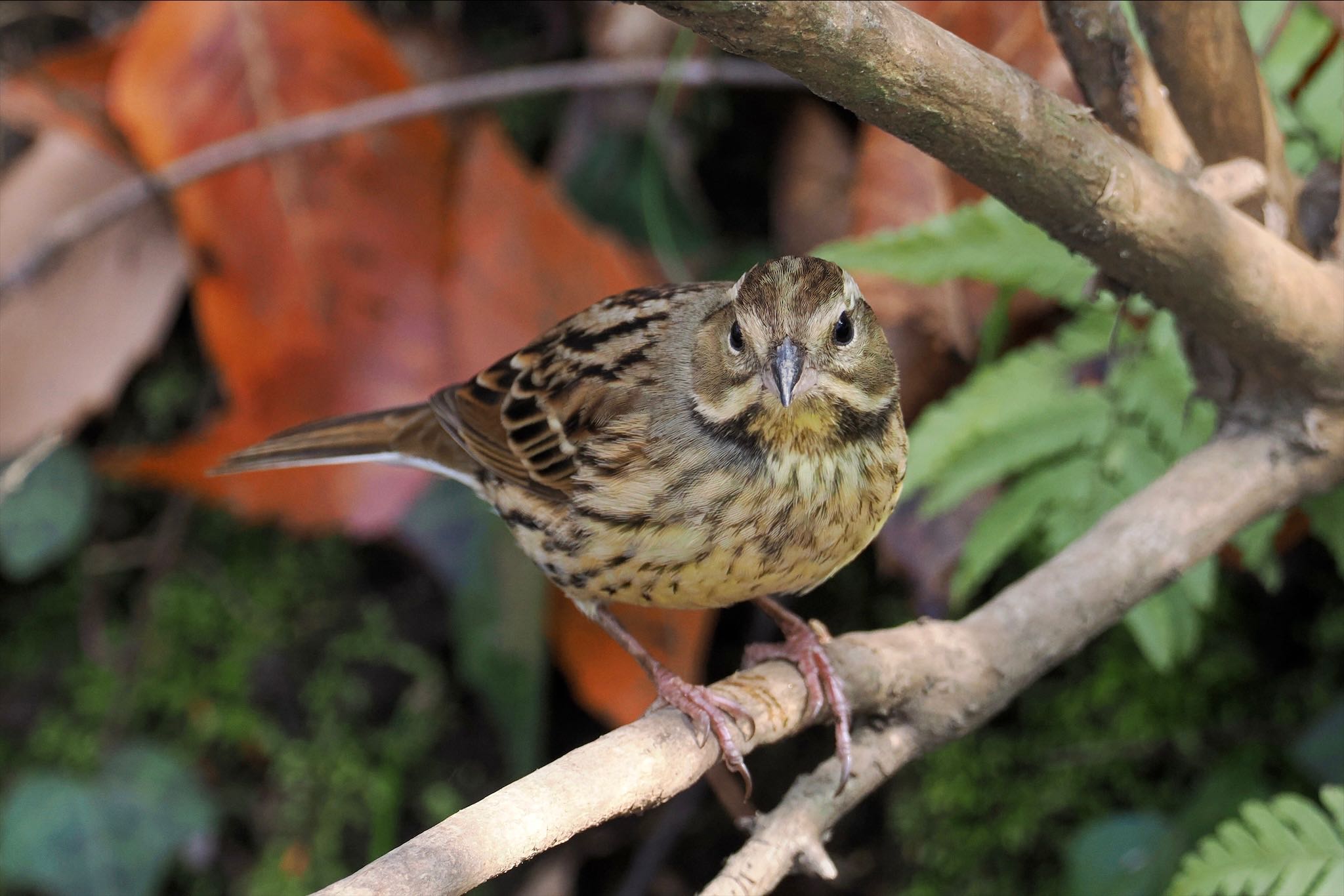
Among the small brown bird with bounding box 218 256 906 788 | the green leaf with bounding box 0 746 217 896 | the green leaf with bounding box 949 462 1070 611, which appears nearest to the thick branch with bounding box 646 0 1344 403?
the small brown bird with bounding box 218 256 906 788

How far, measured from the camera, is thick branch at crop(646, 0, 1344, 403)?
1489 mm

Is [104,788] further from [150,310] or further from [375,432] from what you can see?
[375,432]

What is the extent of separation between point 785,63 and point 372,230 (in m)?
2.32

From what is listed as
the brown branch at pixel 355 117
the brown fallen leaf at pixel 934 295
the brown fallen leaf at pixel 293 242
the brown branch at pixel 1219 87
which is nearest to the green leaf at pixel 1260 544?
the brown branch at pixel 1219 87

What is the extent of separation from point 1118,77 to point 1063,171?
427 mm

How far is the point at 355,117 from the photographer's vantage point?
11.9ft

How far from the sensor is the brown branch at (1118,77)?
6.86ft

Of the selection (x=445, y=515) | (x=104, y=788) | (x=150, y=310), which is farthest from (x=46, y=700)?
(x=445, y=515)

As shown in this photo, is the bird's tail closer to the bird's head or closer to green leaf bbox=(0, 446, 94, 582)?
the bird's head

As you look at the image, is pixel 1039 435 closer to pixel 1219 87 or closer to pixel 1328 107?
pixel 1219 87

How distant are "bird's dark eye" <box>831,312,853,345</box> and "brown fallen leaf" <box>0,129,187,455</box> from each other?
8.14 feet

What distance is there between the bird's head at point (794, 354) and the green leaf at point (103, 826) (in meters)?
2.38

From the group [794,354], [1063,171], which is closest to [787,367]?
[794,354]

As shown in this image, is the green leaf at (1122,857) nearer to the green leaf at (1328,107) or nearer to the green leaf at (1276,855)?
the green leaf at (1276,855)
